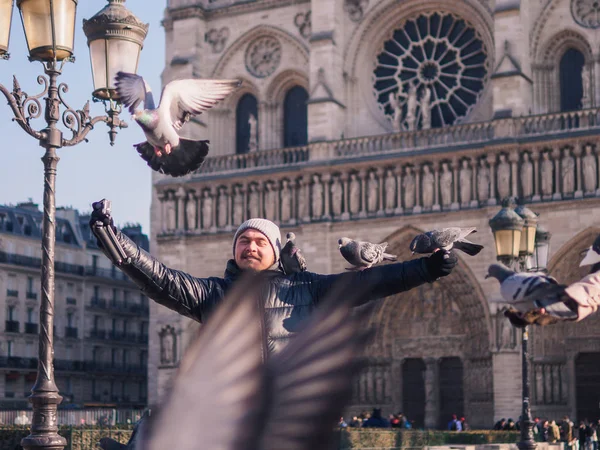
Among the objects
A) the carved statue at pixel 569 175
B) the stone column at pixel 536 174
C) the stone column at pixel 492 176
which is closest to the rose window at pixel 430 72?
the stone column at pixel 492 176

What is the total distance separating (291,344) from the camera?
2910 millimetres

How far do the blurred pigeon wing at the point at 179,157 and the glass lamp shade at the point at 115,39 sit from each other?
415cm

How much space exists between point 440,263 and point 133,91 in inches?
89.8

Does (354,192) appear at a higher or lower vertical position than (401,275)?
higher

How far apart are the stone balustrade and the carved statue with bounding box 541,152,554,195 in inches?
0.9

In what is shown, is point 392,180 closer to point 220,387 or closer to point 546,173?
point 546,173

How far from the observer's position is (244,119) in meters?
34.3

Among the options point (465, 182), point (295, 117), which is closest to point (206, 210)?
point (295, 117)

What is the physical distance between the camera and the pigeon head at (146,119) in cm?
459

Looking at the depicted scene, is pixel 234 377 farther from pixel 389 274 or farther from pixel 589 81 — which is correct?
pixel 589 81

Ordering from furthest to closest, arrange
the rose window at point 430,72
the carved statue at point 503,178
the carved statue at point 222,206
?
the carved statue at point 222,206 < the rose window at point 430,72 < the carved statue at point 503,178

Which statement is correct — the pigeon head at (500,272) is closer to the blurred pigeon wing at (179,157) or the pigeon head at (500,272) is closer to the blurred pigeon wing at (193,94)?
the blurred pigeon wing at (179,157)

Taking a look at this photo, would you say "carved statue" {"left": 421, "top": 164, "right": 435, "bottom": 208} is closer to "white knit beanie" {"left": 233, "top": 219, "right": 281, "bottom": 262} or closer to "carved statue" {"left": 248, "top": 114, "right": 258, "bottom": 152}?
"carved statue" {"left": 248, "top": 114, "right": 258, "bottom": 152}

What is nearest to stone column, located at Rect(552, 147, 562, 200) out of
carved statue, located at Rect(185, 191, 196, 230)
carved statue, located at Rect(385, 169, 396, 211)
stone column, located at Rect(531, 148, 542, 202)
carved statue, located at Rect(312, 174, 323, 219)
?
stone column, located at Rect(531, 148, 542, 202)
